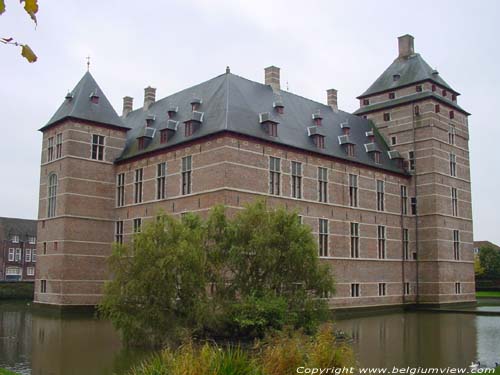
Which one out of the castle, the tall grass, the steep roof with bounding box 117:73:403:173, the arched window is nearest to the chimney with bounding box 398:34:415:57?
the castle

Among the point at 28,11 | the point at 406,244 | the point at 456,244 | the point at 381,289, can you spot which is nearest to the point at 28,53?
the point at 28,11

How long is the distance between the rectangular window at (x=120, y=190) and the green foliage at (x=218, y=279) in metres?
14.2

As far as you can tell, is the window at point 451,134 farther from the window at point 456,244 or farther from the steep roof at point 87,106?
the steep roof at point 87,106

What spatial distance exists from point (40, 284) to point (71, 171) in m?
6.38

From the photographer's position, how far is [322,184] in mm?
29719

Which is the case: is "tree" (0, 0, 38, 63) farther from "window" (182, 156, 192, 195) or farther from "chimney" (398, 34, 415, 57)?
"chimney" (398, 34, 415, 57)

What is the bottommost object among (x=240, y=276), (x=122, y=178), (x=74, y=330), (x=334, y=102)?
(x=74, y=330)

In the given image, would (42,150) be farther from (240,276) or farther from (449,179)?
(449,179)

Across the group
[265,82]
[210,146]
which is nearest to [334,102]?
[265,82]

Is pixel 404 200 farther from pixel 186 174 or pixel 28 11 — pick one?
pixel 28 11

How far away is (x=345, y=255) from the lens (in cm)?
3012

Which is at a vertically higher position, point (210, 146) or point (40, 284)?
point (210, 146)

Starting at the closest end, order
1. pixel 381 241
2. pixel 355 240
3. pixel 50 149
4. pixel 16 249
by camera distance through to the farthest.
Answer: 1. pixel 355 240
2. pixel 50 149
3. pixel 381 241
4. pixel 16 249

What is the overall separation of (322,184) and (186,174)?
23.9 ft
